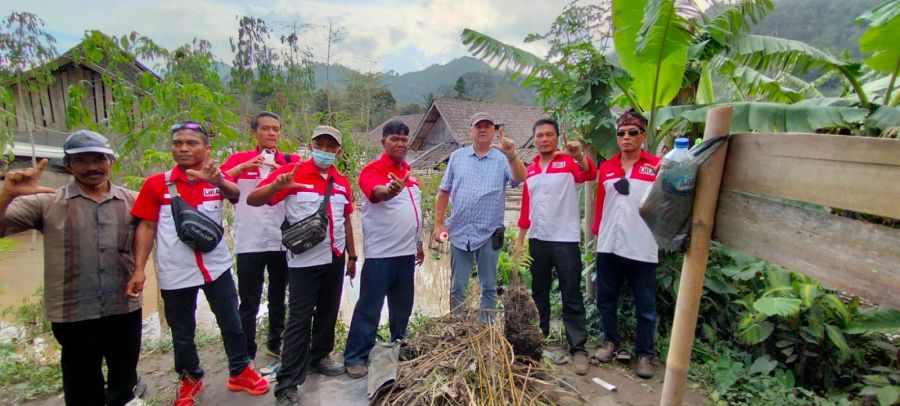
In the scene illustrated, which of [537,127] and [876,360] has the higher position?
[537,127]

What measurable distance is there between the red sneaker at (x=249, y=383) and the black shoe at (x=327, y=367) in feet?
1.17

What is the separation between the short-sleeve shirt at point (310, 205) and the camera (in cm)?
292

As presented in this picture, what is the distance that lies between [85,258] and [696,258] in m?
3.08

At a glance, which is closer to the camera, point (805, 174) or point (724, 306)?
point (805, 174)

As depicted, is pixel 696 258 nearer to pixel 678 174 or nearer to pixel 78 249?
pixel 678 174

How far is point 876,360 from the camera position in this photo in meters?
3.08

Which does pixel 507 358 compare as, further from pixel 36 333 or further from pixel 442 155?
pixel 442 155

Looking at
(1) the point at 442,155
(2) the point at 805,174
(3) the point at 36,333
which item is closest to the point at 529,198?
(2) the point at 805,174

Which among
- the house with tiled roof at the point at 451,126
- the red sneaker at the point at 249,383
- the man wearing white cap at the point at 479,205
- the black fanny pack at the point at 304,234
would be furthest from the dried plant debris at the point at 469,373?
the house with tiled roof at the point at 451,126

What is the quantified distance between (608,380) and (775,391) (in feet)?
3.46

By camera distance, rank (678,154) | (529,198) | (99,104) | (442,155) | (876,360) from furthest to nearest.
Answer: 1. (442,155)
2. (99,104)
3. (529,198)
4. (876,360)
5. (678,154)

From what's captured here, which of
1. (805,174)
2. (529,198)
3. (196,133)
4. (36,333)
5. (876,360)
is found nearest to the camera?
(805,174)

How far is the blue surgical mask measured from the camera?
2924mm

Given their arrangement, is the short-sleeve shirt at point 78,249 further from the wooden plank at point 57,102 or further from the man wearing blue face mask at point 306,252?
the wooden plank at point 57,102
